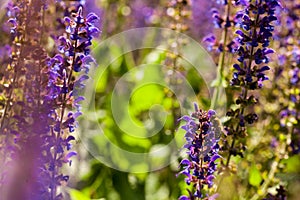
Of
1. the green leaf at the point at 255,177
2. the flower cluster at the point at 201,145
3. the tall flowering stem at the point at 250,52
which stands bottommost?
the green leaf at the point at 255,177

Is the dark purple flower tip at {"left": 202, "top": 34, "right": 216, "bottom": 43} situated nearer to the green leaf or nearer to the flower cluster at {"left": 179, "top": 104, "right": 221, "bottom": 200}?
the green leaf

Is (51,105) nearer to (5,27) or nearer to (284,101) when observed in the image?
(5,27)

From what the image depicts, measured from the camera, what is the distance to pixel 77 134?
2.89 m

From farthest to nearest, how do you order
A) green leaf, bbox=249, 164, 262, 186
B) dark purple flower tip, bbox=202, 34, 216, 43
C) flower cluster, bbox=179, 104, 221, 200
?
green leaf, bbox=249, 164, 262, 186 < dark purple flower tip, bbox=202, 34, 216, 43 < flower cluster, bbox=179, 104, 221, 200

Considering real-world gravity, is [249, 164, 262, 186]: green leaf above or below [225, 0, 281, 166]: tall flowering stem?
below

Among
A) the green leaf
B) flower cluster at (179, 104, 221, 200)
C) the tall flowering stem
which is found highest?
the tall flowering stem

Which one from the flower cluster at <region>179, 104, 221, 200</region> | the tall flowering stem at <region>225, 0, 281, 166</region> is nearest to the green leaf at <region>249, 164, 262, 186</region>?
the tall flowering stem at <region>225, 0, 281, 166</region>

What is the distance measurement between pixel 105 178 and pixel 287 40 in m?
1.42

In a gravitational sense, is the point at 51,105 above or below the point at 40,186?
above

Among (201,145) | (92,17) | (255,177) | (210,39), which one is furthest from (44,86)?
(255,177)


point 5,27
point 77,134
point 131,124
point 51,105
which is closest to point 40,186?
point 51,105

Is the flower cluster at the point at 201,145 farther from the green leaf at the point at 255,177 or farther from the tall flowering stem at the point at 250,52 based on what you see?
the green leaf at the point at 255,177

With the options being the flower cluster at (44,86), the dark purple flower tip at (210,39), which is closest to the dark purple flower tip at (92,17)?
the flower cluster at (44,86)

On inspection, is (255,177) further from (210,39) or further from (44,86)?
(44,86)
